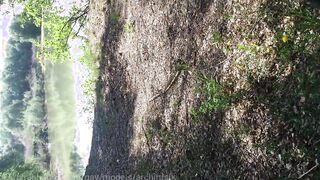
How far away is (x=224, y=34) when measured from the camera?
19.6 ft

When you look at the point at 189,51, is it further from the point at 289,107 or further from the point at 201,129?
the point at 289,107

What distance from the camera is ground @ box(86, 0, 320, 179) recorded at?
15.0 ft

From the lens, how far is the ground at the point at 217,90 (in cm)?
457

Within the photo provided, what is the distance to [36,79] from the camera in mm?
34312

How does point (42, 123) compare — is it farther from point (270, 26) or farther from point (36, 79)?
point (270, 26)

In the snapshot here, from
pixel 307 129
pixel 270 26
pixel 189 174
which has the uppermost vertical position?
pixel 270 26

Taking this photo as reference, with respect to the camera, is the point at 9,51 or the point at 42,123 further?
the point at 9,51

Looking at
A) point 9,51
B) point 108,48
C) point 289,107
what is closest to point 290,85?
point 289,107

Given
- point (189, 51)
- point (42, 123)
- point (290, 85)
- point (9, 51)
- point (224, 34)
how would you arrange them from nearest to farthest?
point (290, 85) → point (224, 34) → point (189, 51) → point (42, 123) → point (9, 51)

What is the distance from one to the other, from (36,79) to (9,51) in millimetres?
4915

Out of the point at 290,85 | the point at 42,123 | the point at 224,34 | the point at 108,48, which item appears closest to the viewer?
the point at 290,85

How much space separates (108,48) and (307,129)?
752 cm

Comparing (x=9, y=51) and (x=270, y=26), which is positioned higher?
(x=9, y=51)

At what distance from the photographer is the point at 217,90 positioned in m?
5.81
